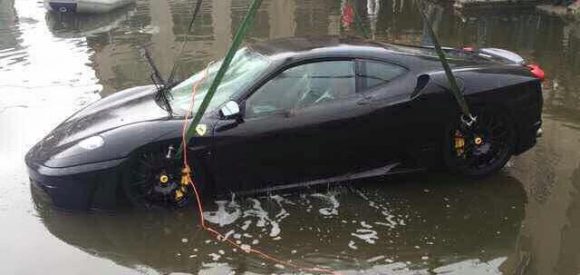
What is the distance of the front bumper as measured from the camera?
15.8 feet

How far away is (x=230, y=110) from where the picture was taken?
193 inches

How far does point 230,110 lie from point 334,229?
1.26 meters

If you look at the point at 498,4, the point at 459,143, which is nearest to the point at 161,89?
the point at 459,143

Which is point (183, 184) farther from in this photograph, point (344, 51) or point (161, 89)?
point (344, 51)

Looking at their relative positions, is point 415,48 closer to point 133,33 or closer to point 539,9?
point 133,33

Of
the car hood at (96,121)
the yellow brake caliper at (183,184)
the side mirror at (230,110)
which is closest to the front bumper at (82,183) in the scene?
the car hood at (96,121)

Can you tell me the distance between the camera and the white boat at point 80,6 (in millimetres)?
18984

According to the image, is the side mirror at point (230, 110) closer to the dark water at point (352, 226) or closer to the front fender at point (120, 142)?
Answer: the front fender at point (120, 142)

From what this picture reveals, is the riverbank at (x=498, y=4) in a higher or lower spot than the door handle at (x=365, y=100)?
higher

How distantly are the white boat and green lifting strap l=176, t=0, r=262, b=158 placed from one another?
51.7 feet

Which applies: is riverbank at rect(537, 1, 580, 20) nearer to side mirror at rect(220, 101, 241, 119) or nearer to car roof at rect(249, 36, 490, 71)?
car roof at rect(249, 36, 490, 71)

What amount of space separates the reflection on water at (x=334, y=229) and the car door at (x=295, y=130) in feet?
0.95

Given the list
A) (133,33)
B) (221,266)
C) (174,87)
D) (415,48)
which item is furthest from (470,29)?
(221,266)

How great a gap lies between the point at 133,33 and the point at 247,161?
12474 millimetres
